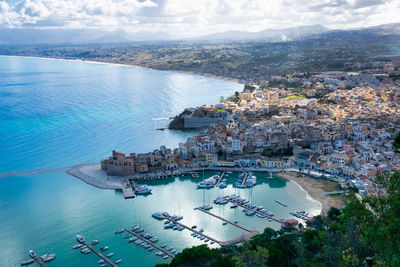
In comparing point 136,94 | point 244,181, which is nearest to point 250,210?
point 244,181

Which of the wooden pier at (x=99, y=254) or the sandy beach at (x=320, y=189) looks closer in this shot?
the wooden pier at (x=99, y=254)

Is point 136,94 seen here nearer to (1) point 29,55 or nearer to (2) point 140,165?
(2) point 140,165

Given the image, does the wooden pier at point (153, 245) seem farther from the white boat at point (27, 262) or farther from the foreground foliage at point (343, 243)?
the white boat at point (27, 262)

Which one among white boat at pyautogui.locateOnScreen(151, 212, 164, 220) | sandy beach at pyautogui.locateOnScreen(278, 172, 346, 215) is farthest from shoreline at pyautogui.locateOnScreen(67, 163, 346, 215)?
white boat at pyautogui.locateOnScreen(151, 212, 164, 220)

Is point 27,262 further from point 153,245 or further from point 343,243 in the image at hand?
point 343,243

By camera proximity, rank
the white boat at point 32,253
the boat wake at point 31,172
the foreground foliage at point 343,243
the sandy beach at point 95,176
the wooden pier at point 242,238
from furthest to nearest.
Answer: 1. the boat wake at point 31,172
2. the sandy beach at point 95,176
3. the wooden pier at point 242,238
4. the white boat at point 32,253
5. the foreground foliage at point 343,243

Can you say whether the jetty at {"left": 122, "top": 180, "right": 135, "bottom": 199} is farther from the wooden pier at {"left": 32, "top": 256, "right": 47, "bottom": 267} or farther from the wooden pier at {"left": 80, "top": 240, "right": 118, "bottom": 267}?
the wooden pier at {"left": 32, "top": 256, "right": 47, "bottom": 267}

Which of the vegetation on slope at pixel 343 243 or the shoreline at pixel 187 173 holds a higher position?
the vegetation on slope at pixel 343 243

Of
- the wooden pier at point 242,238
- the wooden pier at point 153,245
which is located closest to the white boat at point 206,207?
the wooden pier at point 242,238
